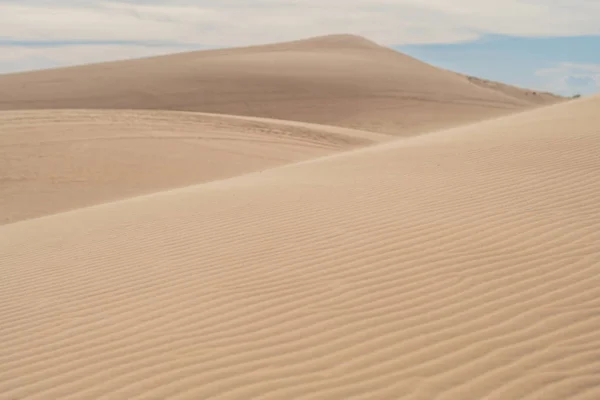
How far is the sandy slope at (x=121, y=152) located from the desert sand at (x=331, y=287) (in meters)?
4.39

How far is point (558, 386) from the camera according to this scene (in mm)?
3623

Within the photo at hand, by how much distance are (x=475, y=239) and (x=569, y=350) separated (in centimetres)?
221

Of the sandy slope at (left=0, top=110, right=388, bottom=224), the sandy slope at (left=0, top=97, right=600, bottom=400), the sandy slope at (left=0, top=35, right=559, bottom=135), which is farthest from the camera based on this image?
the sandy slope at (left=0, top=35, right=559, bottom=135)

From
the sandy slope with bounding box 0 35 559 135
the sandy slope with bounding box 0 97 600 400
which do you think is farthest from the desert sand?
the sandy slope with bounding box 0 35 559 135

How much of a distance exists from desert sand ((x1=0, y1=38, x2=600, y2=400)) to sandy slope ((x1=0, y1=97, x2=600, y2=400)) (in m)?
0.02

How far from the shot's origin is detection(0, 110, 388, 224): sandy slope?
14.9 m

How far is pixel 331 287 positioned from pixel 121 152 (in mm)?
13415

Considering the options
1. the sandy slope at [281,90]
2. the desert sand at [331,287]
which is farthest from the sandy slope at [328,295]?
the sandy slope at [281,90]

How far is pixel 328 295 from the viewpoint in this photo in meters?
5.17

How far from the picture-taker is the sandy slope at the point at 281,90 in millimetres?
36938

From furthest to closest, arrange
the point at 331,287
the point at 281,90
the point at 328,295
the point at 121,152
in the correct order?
the point at 281,90 → the point at 121,152 → the point at 331,287 → the point at 328,295

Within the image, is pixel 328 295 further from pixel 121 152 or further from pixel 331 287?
pixel 121 152

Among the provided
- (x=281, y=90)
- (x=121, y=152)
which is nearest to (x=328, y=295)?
(x=121, y=152)

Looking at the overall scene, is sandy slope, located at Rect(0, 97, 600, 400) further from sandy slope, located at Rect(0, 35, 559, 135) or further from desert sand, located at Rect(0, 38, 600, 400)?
sandy slope, located at Rect(0, 35, 559, 135)
